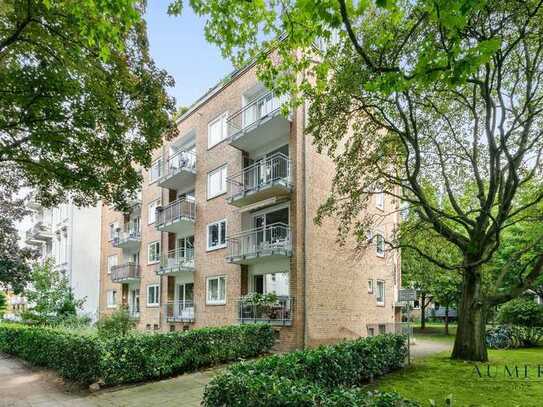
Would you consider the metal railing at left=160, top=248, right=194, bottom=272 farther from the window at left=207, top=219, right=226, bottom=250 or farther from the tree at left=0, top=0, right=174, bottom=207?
the tree at left=0, top=0, right=174, bottom=207

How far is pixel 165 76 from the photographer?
10234 mm

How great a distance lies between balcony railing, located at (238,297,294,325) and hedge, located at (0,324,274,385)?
1262 mm

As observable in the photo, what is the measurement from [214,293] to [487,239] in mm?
12781

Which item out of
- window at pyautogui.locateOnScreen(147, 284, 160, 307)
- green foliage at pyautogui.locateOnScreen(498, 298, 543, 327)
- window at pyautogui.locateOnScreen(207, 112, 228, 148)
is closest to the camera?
window at pyautogui.locateOnScreen(207, 112, 228, 148)

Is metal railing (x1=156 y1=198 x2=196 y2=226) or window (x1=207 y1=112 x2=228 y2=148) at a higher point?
window (x1=207 y1=112 x2=228 y2=148)

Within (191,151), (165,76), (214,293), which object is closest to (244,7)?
(165,76)

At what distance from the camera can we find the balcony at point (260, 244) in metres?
16.6

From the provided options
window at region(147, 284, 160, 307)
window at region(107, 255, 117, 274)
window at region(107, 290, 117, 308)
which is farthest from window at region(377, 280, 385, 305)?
window at region(107, 255, 117, 274)

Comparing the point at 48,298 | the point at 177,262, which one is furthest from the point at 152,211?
the point at 48,298

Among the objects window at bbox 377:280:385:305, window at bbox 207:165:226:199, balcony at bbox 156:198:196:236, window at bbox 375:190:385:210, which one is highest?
window at bbox 207:165:226:199

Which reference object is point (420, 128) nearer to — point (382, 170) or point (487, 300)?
point (382, 170)

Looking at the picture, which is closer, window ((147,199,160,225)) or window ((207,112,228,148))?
window ((207,112,228,148))

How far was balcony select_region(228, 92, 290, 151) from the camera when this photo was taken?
1747 centimetres

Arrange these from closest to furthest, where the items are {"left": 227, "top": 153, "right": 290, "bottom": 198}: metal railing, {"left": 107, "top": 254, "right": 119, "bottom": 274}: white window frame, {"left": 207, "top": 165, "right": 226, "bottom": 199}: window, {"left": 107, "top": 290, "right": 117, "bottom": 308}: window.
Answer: {"left": 227, "top": 153, "right": 290, "bottom": 198}: metal railing
{"left": 207, "top": 165, "right": 226, "bottom": 199}: window
{"left": 107, "top": 290, "right": 117, "bottom": 308}: window
{"left": 107, "top": 254, "right": 119, "bottom": 274}: white window frame
